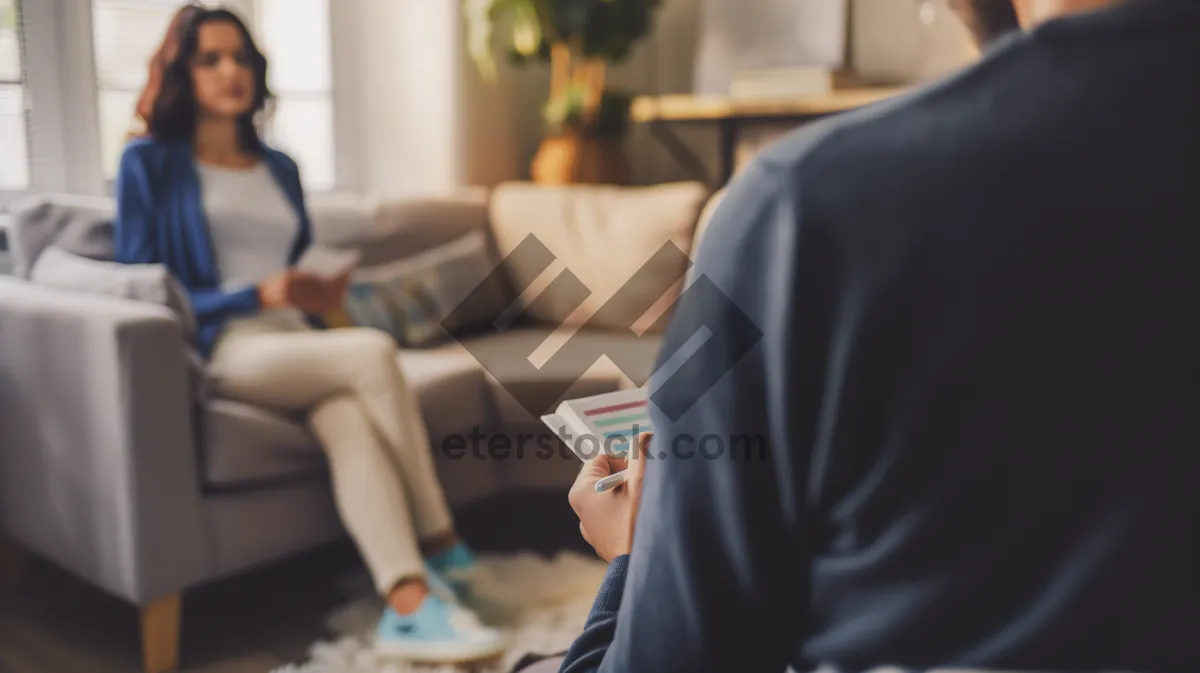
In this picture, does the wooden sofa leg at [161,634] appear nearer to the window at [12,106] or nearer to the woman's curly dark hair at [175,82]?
the woman's curly dark hair at [175,82]

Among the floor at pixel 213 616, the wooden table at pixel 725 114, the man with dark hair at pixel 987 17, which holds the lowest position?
the floor at pixel 213 616

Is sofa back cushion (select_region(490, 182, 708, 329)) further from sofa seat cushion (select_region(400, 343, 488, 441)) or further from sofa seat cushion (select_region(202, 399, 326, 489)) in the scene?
sofa seat cushion (select_region(202, 399, 326, 489))

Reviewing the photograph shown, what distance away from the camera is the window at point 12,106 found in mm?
2496

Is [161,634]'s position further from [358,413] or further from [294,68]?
[294,68]

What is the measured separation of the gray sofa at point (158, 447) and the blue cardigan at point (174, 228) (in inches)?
6.2

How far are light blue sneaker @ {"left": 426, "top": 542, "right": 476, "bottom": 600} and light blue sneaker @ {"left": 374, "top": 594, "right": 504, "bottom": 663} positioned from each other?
0.15 m

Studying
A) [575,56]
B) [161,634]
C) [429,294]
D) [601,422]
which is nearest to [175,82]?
[429,294]

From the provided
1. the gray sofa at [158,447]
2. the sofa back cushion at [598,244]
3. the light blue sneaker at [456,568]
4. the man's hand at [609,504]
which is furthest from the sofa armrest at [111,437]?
the sofa back cushion at [598,244]

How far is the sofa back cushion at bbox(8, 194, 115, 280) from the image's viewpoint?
6.93ft

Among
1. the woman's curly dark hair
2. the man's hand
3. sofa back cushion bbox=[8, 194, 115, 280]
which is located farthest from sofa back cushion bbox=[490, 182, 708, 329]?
the man's hand

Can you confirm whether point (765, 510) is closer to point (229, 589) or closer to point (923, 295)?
point (923, 295)

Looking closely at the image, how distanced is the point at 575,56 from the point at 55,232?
72.2 inches

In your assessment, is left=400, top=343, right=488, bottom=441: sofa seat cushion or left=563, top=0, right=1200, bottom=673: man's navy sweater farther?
left=400, top=343, right=488, bottom=441: sofa seat cushion

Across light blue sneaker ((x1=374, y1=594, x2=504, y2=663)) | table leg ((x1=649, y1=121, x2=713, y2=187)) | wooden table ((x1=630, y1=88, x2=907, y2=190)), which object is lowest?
light blue sneaker ((x1=374, y1=594, x2=504, y2=663))
